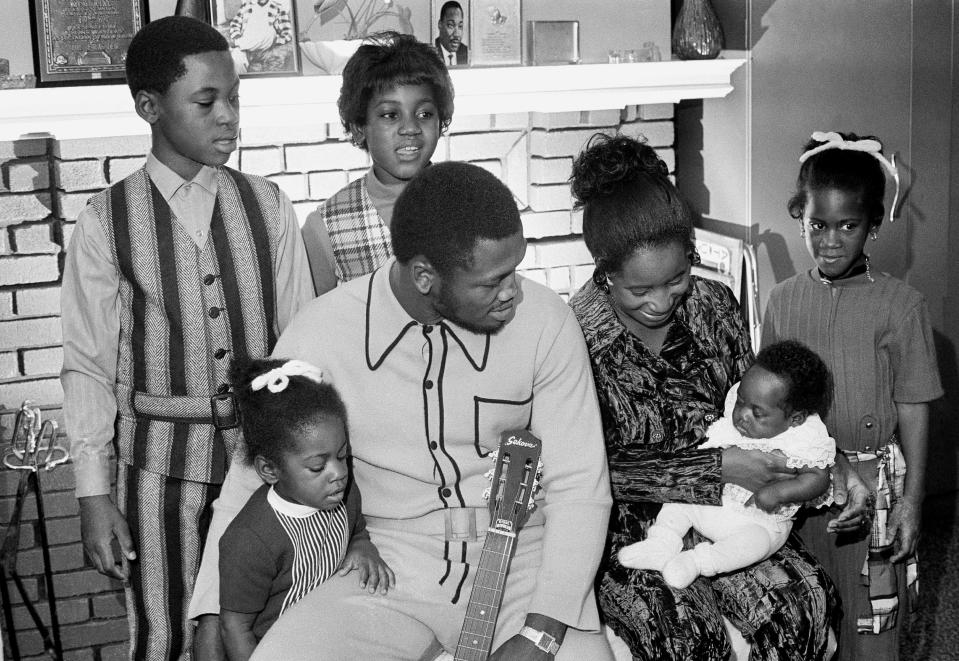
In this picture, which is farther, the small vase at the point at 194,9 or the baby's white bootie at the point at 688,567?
the small vase at the point at 194,9

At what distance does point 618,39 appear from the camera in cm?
364

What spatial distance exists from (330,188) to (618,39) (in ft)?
3.51

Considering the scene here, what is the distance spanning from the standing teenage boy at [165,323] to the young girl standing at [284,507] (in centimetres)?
25

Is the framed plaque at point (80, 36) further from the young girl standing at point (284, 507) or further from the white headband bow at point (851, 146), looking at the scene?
the white headband bow at point (851, 146)

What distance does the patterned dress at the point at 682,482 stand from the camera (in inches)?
82.6

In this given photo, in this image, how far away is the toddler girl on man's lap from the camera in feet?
7.05

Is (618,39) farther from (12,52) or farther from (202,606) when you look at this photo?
(202,606)

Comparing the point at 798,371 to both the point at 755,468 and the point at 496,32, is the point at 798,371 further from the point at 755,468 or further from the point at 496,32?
the point at 496,32

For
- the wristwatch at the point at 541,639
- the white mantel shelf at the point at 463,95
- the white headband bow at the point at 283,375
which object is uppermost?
the white mantel shelf at the point at 463,95

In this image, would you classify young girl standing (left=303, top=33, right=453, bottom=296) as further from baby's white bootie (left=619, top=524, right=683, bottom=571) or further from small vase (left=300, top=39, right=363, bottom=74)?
baby's white bootie (left=619, top=524, right=683, bottom=571)

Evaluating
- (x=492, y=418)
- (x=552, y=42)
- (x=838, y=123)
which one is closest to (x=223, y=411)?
(x=492, y=418)

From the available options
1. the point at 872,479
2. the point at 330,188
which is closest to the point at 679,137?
the point at 330,188

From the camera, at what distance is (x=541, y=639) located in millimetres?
1929

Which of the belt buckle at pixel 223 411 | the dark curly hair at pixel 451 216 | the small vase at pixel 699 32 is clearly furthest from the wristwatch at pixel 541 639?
the small vase at pixel 699 32
